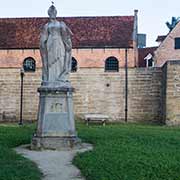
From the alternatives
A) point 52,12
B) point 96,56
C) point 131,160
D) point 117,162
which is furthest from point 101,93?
point 117,162

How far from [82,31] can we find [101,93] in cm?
491

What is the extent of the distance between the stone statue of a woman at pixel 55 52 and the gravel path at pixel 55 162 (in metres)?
2.02

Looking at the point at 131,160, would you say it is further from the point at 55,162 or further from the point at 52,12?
the point at 52,12

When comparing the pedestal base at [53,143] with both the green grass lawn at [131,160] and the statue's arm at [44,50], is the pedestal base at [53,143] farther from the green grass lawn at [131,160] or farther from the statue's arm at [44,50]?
the statue's arm at [44,50]

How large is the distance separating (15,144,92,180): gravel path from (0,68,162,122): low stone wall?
1980cm

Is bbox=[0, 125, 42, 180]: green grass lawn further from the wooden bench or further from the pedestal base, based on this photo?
the wooden bench

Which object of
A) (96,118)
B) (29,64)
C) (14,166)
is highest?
(29,64)

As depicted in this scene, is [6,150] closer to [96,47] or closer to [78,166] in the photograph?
[78,166]

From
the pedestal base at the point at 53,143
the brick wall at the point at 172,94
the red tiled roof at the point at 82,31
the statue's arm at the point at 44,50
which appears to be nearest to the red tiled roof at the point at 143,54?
the red tiled roof at the point at 82,31

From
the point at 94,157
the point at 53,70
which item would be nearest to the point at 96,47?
the point at 53,70

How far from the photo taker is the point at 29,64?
3394 centimetres

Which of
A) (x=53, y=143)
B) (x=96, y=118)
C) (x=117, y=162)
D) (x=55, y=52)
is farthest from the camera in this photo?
(x=96, y=118)

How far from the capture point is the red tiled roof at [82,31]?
3309cm

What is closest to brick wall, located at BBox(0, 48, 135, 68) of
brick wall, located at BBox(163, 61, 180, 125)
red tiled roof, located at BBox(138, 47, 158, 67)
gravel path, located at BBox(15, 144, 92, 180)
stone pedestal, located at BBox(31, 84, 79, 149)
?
brick wall, located at BBox(163, 61, 180, 125)
